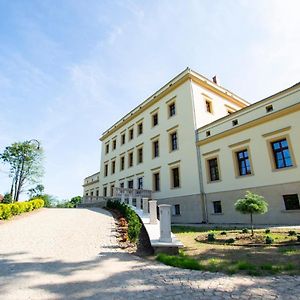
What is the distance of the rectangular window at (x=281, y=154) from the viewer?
44.0 feet

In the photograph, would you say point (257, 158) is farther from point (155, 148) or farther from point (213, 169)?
point (155, 148)

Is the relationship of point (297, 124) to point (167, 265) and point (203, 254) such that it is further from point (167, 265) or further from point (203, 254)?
point (167, 265)

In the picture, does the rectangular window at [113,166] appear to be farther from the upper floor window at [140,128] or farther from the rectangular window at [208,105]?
the rectangular window at [208,105]

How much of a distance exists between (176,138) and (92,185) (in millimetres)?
23086

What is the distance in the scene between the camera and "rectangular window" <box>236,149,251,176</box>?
50.4 ft

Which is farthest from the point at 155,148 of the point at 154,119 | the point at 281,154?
the point at 281,154

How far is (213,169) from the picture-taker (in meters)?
17.5

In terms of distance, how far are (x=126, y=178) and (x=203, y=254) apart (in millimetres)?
21404

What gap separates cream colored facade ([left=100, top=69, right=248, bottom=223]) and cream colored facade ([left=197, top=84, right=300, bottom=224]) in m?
1.42

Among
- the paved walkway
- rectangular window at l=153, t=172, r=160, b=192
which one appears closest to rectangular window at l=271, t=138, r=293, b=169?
the paved walkway

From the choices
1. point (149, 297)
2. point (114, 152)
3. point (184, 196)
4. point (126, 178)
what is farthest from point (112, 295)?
point (114, 152)

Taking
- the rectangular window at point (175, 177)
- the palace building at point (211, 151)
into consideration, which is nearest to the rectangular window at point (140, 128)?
the palace building at point (211, 151)

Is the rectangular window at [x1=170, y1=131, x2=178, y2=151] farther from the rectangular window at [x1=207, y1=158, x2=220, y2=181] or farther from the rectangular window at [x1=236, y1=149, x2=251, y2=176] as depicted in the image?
the rectangular window at [x1=236, y1=149, x2=251, y2=176]

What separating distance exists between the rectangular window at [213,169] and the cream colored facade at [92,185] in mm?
23094
